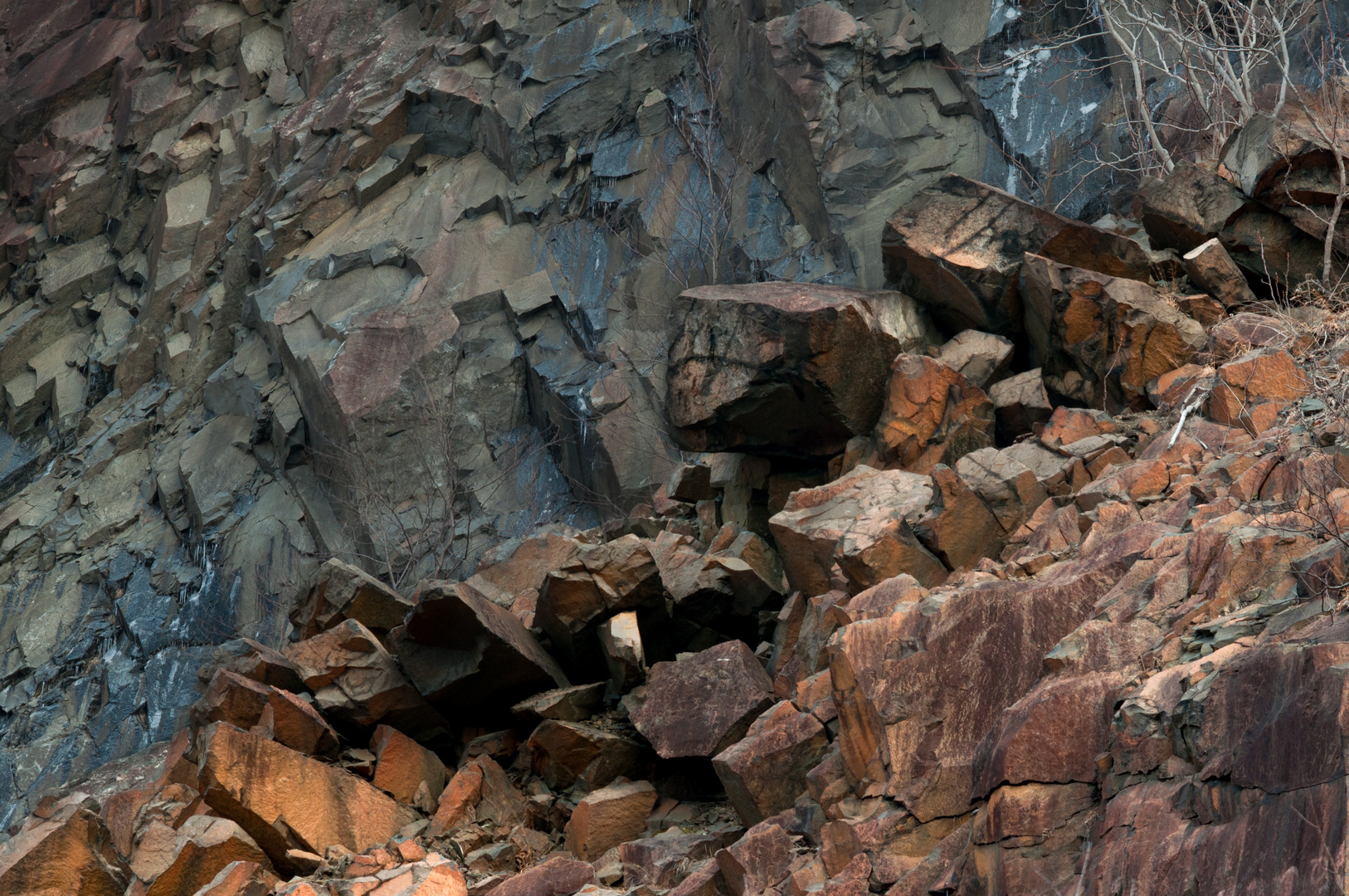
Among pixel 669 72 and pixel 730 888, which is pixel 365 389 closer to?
pixel 669 72

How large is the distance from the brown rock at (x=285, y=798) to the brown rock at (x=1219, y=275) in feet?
26.6

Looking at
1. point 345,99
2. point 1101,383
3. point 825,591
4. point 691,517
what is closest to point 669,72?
point 345,99

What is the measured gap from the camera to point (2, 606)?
24.2 m

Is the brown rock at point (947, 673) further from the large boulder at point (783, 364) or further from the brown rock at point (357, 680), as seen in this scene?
the large boulder at point (783, 364)

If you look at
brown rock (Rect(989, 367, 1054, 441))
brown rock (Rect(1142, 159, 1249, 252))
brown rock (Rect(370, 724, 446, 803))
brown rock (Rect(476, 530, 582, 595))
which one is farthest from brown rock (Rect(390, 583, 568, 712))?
brown rock (Rect(1142, 159, 1249, 252))

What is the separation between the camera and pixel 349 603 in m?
9.81

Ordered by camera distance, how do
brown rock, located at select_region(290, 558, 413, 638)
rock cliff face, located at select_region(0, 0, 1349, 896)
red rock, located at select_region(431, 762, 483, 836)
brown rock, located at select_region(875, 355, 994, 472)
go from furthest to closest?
brown rock, located at select_region(875, 355, 994, 472), brown rock, located at select_region(290, 558, 413, 638), red rock, located at select_region(431, 762, 483, 836), rock cliff face, located at select_region(0, 0, 1349, 896)

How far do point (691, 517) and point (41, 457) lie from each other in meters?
20.3

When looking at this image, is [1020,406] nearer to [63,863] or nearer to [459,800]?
[459,800]

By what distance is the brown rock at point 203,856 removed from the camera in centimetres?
706

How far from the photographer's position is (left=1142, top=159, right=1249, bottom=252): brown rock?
1091cm

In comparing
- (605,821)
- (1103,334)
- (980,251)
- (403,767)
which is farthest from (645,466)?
(605,821)

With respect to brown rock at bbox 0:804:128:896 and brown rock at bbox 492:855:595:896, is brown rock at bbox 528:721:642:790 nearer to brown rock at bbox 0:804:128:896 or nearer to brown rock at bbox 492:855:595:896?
brown rock at bbox 492:855:595:896

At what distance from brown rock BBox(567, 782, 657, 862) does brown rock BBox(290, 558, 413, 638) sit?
272cm
